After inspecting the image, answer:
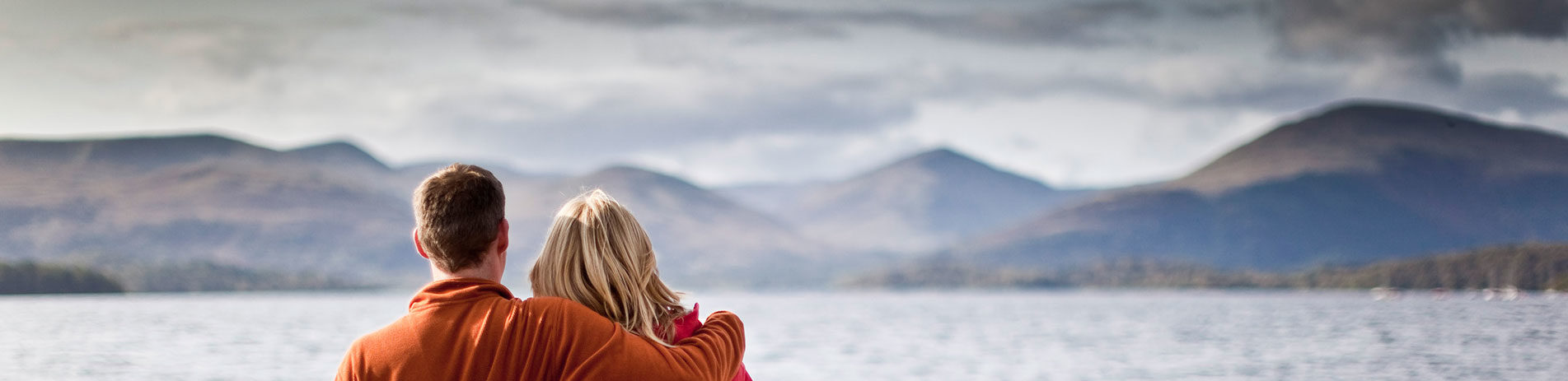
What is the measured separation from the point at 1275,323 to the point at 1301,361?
5063 cm

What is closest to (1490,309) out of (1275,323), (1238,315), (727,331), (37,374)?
(1238,315)

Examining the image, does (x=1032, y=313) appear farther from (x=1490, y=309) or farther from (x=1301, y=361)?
(x=1301, y=361)

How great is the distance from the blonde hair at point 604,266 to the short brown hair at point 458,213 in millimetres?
452

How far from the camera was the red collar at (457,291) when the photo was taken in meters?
4.47

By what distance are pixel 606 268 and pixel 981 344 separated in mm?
82620

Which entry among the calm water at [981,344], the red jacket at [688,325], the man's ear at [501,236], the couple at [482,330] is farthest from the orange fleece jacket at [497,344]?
the calm water at [981,344]

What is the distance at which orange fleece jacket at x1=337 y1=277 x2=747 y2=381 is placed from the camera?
173 inches

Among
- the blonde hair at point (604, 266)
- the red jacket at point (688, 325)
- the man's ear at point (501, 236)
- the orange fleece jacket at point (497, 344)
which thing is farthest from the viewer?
the red jacket at point (688, 325)

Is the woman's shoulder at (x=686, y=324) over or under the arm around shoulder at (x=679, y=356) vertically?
over

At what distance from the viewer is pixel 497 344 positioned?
14.4 ft

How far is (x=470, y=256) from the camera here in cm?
454

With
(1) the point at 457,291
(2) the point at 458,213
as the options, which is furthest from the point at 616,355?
(2) the point at 458,213

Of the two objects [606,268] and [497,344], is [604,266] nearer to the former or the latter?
[606,268]

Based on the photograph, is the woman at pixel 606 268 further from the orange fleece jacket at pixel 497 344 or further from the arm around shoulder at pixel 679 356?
the orange fleece jacket at pixel 497 344
